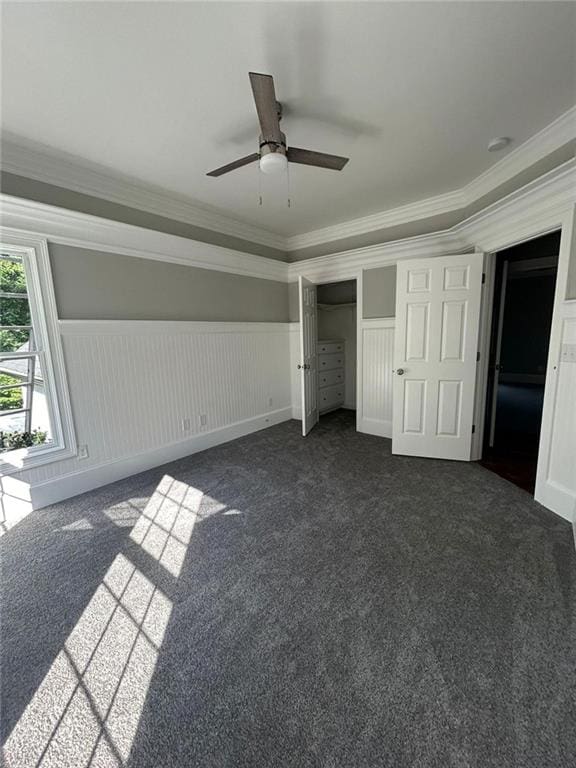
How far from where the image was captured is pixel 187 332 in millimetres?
3432

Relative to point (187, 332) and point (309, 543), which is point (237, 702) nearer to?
point (309, 543)

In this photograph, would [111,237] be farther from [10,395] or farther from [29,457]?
[29,457]

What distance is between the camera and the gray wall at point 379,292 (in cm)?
370

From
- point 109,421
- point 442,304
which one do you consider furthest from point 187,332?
point 442,304

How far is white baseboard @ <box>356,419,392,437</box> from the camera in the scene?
3.94 meters

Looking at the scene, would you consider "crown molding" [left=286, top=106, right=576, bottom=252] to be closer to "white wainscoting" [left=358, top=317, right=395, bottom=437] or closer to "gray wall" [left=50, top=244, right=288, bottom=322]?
"gray wall" [left=50, top=244, right=288, bottom=322]

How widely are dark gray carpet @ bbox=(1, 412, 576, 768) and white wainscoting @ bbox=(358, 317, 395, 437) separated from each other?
152 cm

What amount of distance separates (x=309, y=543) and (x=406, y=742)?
104 cm

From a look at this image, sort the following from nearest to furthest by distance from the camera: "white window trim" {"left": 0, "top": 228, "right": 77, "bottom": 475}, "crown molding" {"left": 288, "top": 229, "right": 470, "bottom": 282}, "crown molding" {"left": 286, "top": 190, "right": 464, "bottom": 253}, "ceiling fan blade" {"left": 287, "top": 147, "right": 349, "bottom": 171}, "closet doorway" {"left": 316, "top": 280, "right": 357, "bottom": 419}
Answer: "ceiling fan blade" {"left": 287, "top": 147, "right": 349, "bottom": 171}
"white window trim" {"left": 0, "top": 228, "right": 77, "bottom": 475}
"crown molding" {"left": 288, "top": 229, "right": 470, "bottom": 282}
"crown molding" {"left": 286, "top": 190, "right": 464, "bottom": 253}
"closet doorway" {"left": 316, "top": 280, "right": 357, "bottom": 419}

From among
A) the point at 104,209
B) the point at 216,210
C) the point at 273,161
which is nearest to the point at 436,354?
the point at 273,161

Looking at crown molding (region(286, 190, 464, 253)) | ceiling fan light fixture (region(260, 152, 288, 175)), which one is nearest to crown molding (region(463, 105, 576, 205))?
crown molding (region(286, 190, 464, 253))

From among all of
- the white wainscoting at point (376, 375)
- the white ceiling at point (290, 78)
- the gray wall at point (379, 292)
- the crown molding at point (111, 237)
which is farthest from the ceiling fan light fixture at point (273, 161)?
the white wainscoting at point (376, 375)

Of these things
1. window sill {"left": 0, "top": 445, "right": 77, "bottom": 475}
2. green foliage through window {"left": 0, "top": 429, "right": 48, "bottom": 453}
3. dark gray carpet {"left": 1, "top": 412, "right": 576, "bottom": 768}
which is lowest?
dark gray carpet {"left": 1, "top": 412, "right": 576, "bottom": 768}

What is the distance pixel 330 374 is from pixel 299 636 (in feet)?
12.6
